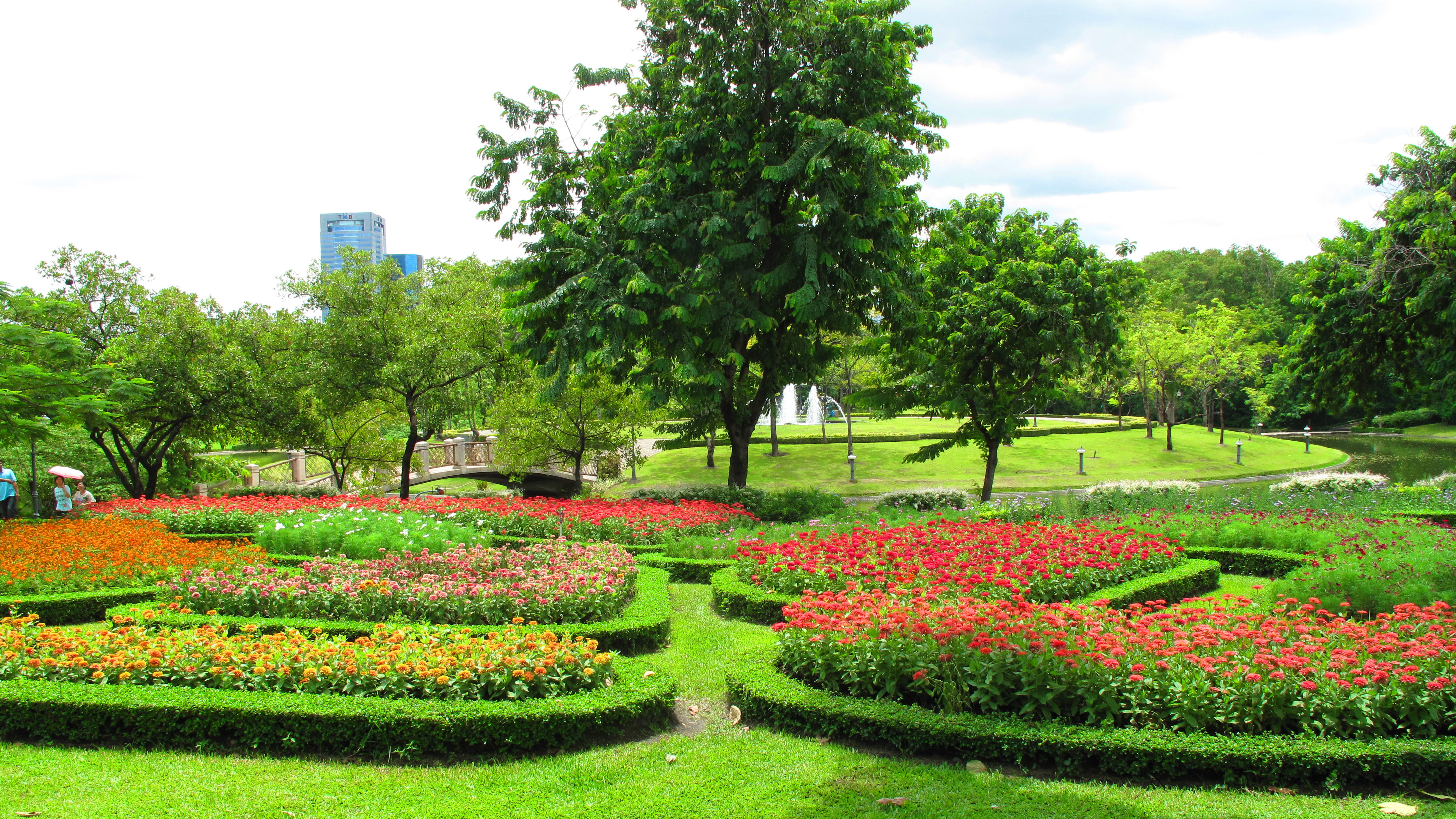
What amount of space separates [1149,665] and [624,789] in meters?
3.50

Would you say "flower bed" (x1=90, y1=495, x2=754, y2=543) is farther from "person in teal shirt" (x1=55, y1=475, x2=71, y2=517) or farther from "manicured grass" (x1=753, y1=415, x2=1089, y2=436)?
"manicured grass" (x1=753, y1=415, x2=1089, y2=436)

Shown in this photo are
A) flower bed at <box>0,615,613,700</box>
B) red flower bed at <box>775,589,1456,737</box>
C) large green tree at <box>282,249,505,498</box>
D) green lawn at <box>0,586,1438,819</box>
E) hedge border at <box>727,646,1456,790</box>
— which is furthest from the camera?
large green tree at <box>282,249,505,498</box>

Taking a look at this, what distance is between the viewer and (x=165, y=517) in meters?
14.9

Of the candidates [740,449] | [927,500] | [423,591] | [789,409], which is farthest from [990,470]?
[789,409]

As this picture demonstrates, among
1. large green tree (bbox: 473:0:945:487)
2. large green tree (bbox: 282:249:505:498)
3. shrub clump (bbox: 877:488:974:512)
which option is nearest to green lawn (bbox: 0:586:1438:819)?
large green tree (bbox: 473:0:945:487)

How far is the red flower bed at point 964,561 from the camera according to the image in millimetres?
8211

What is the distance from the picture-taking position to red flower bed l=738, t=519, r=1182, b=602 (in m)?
8.21

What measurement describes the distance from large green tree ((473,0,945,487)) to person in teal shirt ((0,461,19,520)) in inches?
371

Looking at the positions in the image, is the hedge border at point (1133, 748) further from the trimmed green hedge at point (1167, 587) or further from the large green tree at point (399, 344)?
the large green tree at point (399, 344)

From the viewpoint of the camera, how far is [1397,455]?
38.2m

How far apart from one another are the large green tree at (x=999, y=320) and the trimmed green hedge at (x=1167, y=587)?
7.60 meters

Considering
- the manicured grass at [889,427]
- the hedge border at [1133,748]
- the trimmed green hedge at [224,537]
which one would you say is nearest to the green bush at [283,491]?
the trimmed green hedge at [224,537]

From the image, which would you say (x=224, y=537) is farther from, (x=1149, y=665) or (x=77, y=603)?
(x=1149, y=665)

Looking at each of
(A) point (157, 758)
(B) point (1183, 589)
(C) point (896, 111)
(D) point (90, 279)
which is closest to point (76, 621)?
(A) point (157, 758)
